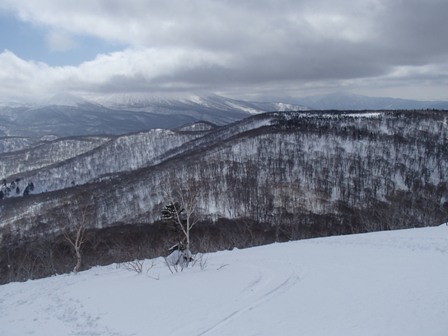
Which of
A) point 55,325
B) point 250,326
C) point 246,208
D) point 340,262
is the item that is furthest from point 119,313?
point 246,208

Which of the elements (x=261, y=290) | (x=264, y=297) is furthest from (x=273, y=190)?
(x=264, y=297)

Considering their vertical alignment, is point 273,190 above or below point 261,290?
below

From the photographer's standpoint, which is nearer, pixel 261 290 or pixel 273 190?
pixel 261 290

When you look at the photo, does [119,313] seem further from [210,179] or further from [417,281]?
[210,179]

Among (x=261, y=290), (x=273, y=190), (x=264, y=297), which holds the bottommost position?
(x=273, y=190)

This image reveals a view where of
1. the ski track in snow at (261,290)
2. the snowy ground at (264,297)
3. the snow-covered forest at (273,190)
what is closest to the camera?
the snowy ground at (264,297)

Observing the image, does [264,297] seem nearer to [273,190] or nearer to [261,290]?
[261,290]

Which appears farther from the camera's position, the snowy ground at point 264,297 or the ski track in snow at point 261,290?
the ski track in snow at point 261,290

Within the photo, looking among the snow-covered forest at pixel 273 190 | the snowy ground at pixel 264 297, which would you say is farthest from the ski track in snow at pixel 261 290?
the snow-covered forest at pixel 273 190

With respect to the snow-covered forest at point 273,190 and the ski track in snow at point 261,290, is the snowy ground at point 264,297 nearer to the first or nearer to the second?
the ski track in snow at point 261,290
